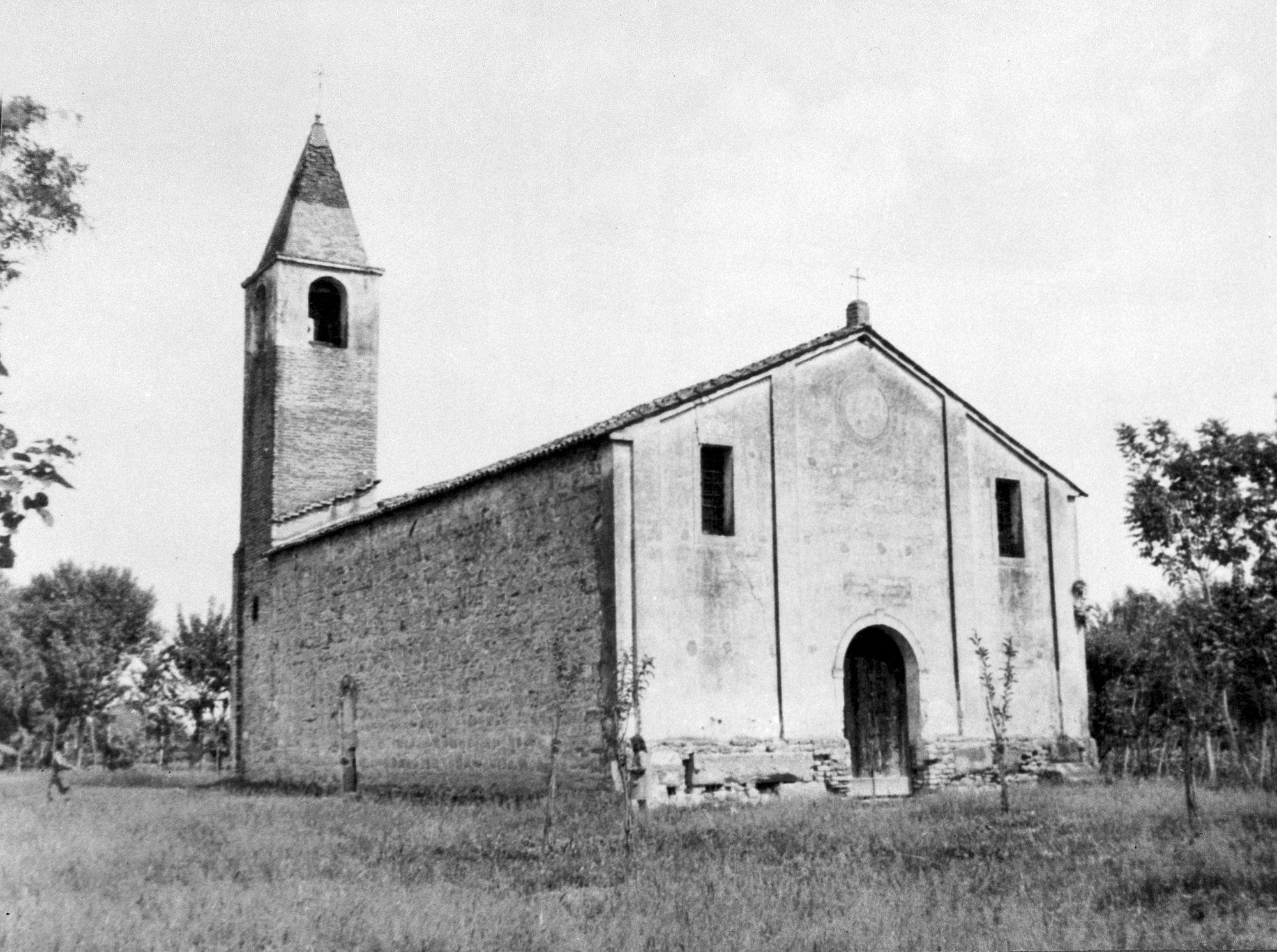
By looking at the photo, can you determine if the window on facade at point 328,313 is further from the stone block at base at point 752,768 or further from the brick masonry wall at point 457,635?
the stone block at base at point 752,768

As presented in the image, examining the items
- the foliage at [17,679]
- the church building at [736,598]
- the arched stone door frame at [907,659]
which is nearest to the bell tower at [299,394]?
the church building at [736,598]

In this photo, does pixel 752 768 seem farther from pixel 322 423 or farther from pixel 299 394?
pixel 299 394

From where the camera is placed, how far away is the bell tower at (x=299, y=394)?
2861 centimetres

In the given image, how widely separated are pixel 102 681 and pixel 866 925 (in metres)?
41.9

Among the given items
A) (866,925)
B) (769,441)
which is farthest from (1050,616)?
(866,925)

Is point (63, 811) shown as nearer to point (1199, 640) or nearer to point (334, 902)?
point (334, 902)

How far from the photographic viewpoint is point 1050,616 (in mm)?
21391

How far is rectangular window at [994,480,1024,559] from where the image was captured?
21375 millimetres

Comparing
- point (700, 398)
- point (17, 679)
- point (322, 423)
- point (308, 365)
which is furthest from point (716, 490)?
point (17, 679)

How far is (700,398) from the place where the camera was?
1838 cm

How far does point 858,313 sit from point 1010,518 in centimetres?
434

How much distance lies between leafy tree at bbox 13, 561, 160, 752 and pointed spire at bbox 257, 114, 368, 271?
61.1 feet

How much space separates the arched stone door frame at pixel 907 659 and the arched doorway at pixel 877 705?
3 cm

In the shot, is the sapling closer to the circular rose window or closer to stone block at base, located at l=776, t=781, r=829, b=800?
stone block at base, located at l=776, t=781, r=829, b=800
